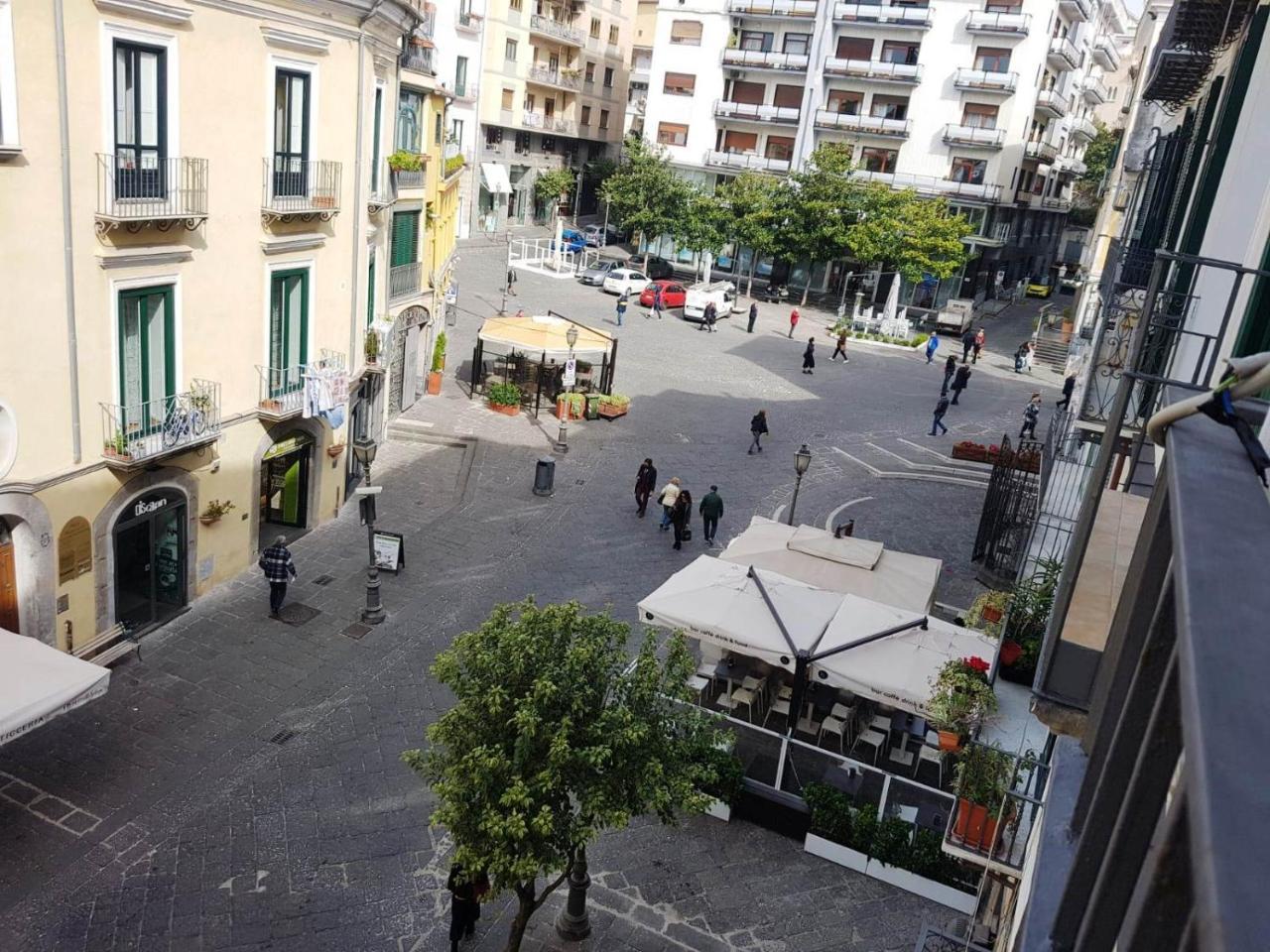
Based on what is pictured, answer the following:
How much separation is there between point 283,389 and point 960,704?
41.5ft

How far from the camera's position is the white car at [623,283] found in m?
48.4

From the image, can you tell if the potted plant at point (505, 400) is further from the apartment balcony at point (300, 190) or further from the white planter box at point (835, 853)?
the white planter box at point (835, 853)

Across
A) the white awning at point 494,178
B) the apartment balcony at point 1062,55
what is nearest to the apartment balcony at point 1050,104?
the apartment balcony at point 1062,55

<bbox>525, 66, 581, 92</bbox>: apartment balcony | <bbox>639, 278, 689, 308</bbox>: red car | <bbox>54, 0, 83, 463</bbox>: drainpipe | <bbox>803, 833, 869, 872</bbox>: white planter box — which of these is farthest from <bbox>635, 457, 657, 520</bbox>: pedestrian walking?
<bbox>525, 66, 581, 92</bbox>: apartment balcony

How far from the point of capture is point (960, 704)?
9.79 meters

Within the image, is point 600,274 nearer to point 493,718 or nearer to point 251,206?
point 251,206

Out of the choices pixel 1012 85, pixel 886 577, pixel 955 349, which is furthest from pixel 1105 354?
pixel 1012 85

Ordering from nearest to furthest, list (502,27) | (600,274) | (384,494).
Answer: (384,494) < (600,274) < (502,27)

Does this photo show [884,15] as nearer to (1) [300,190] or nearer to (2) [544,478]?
(2) [544,478]

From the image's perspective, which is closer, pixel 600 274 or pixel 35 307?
pixel 35 307

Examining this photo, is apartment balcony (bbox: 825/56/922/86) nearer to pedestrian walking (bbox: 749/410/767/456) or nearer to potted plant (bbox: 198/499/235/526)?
pedestrian walking (bbox: 749/410/767/456)

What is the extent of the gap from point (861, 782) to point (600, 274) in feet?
134

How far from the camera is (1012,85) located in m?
50.9

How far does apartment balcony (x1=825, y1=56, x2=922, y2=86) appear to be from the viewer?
172 feet
